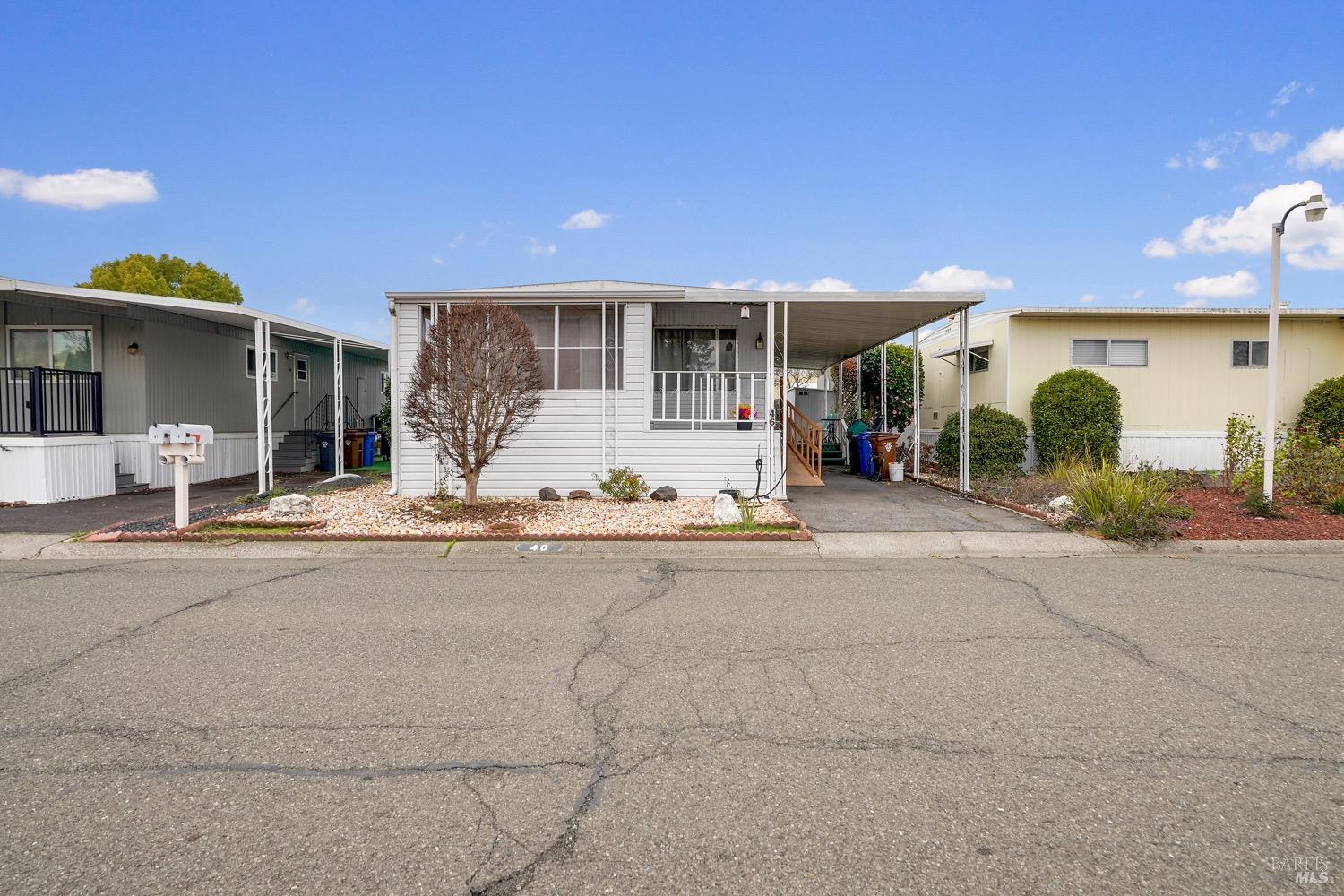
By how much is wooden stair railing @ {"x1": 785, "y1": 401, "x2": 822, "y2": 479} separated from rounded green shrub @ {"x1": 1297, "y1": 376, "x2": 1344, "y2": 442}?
9.65 m

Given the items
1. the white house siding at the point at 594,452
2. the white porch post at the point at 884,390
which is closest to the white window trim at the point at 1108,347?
the white porch post at the point at 884,390

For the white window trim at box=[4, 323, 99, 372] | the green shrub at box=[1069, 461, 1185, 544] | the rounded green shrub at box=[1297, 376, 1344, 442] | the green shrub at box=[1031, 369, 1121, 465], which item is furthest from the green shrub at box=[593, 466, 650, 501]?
the rounded green shrub at box=[1297, 376, 1344, 442]

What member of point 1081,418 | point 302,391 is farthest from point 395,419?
point 1081,418

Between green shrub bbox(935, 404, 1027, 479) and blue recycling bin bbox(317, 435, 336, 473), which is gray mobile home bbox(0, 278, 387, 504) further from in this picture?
green shrub bbox(935, 404, 1027, 479)

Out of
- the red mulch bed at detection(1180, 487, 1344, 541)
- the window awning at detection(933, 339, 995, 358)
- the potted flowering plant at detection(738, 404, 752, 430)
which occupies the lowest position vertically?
the red mulch bed at detection(1180, 487, 1344, 541)

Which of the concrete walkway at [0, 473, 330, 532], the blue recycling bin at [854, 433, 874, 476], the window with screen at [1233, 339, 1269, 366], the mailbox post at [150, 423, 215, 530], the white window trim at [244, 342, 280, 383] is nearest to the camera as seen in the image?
the mailbox post at [150, 423, 215, 530]

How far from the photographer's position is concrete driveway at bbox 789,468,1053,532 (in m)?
9.91

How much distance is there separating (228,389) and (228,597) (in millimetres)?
13101

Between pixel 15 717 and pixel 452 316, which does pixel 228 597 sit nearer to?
pixel 15 717

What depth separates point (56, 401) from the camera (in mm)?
13570

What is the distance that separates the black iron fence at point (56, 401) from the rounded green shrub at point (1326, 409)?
2360 centimetres

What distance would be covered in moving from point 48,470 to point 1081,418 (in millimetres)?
18459

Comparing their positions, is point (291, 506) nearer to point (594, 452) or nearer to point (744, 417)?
point (594, 452)

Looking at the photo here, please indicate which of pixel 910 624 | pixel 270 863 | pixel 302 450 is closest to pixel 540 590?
pixel 910 624
